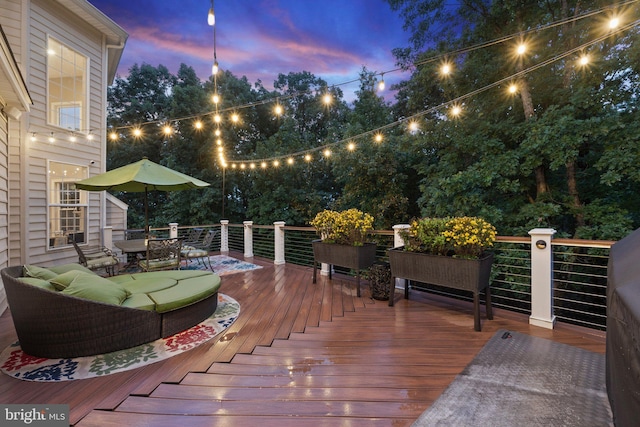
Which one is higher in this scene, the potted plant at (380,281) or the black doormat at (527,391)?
the potted plant at (380,281)

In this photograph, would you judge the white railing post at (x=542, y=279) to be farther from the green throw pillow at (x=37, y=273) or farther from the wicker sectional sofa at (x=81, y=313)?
the green throw pillow at (x=37, y=273)

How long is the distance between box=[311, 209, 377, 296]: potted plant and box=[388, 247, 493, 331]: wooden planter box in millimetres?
619

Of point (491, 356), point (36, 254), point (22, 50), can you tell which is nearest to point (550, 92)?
point (491, 356)

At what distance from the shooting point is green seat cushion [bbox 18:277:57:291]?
91.0 inches

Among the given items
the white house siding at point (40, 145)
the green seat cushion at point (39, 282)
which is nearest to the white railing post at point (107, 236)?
the white house siding at point (40, 145)

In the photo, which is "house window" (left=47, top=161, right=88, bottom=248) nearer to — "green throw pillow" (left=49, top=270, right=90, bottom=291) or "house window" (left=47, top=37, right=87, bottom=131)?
"house window" (left=47, top=37, right=87, bottom=131)

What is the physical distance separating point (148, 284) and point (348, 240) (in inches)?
102

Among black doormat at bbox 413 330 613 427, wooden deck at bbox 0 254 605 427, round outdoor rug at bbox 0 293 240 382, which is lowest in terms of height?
round outdoor rug at bbox 0 293 240 382

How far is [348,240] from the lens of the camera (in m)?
4.18

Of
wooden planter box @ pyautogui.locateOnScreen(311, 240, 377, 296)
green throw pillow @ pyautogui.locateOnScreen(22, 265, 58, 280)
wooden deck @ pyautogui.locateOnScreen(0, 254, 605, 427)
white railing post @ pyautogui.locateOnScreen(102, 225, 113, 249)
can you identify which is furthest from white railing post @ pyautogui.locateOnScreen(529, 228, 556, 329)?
white railing post @ pyautogui.locateOnScreen(102, 225, 113, 249)

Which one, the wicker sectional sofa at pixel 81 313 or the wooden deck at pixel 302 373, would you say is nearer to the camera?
the wooden deck at pixel 302 373

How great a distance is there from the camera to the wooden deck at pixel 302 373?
169 cm

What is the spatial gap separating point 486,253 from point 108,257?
6008mm

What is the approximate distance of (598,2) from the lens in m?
5.82
